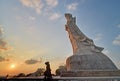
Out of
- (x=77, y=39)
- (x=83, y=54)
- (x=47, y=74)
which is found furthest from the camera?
(x=77, y=39)

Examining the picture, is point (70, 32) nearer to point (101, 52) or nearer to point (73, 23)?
point (73, 23)

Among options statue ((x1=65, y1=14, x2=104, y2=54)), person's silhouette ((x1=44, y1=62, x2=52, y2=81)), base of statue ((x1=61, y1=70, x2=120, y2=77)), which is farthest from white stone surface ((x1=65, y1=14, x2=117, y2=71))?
person's silhouette ((x1=44, y1=62, x2=52, y2=81))

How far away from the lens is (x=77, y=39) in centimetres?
3303

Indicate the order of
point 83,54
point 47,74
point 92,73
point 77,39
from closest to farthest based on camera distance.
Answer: point 47,74 → point 92,73 → point 83,54 → point 77,39

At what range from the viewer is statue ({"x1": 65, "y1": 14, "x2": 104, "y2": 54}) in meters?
31.9

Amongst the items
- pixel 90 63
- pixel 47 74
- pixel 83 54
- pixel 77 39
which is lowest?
pixel 47 74

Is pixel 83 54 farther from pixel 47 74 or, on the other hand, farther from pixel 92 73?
pixel 47 74

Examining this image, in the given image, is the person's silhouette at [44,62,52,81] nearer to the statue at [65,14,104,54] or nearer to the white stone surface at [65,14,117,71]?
the white stone surface at [65,14,117,71]

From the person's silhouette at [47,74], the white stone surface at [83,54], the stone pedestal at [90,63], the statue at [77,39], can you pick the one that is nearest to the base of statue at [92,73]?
the stone pedestal at [90,63]

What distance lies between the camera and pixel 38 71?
36.6m

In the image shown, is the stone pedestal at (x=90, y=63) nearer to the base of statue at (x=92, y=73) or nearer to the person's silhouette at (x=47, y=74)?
the base of statue at (x=92, y=73)

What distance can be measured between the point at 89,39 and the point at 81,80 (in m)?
23.7

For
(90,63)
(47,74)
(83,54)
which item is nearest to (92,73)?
(90,63)

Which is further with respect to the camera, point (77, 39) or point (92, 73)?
point (77, 39)
